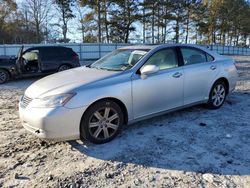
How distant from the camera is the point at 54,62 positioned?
11.3 meters

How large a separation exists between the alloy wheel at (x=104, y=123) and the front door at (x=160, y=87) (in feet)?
1.33

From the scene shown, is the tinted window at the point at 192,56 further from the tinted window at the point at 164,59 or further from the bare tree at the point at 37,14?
the bare tree at the point at 37,14

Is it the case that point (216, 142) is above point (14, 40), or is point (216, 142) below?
below

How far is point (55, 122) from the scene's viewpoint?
3689 millimetres

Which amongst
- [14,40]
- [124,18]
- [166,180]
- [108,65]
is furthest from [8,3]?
[166,180]

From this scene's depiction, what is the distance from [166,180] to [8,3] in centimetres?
4043

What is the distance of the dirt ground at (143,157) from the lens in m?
3.19

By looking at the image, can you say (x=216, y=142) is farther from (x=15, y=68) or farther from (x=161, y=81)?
(x=15, y=68)

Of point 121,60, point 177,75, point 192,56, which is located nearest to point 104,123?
point 121,60

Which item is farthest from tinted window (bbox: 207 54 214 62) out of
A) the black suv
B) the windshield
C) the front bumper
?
the black suv

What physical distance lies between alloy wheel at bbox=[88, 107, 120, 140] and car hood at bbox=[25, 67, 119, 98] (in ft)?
1.68

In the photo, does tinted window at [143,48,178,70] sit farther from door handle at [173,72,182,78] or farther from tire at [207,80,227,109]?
tire at [207,80,227,109]

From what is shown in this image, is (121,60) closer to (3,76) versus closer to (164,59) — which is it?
(164,59)

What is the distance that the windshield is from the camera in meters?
4.74
